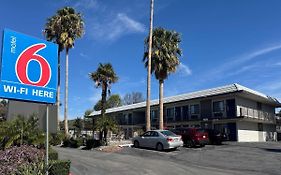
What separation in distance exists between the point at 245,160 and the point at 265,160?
106 cm

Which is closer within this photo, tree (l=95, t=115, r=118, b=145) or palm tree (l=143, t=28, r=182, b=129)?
tree (l=95, t=115, r=118, b=145)

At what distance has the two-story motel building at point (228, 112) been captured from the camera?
128 ft

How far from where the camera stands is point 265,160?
20719 millimetres

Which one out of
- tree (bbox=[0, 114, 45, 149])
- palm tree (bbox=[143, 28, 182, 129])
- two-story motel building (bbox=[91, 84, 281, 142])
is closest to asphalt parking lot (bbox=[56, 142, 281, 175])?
tree (bbox=[0, 114, 45, 149])

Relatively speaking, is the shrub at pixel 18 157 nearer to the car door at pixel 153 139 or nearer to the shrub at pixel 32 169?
the shrub at pixel 32 169

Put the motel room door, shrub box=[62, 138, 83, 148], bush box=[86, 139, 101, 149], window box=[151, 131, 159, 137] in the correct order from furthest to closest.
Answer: the motel room door < shrub box=[62, 138, 83, 148] < bush box=[86, 139, 101, 149] < window box=[151, 131, 159, 137]

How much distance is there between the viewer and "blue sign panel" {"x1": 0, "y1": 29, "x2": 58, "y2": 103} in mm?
10172

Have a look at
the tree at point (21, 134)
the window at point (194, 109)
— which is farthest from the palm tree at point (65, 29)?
the tree at point (21, 134)

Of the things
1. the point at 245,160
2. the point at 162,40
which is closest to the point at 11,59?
the point at 245,160

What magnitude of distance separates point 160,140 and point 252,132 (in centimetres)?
1908

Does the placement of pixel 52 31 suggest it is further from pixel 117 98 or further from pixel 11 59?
pixel 117 98

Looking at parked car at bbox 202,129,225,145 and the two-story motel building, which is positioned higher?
the two-story motel building

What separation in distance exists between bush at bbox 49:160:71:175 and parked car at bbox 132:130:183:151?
13609mm

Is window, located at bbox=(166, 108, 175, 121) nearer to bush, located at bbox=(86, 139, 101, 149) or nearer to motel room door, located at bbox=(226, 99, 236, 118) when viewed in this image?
motel room door, located at bbox=(226, 99, 236, 118)
